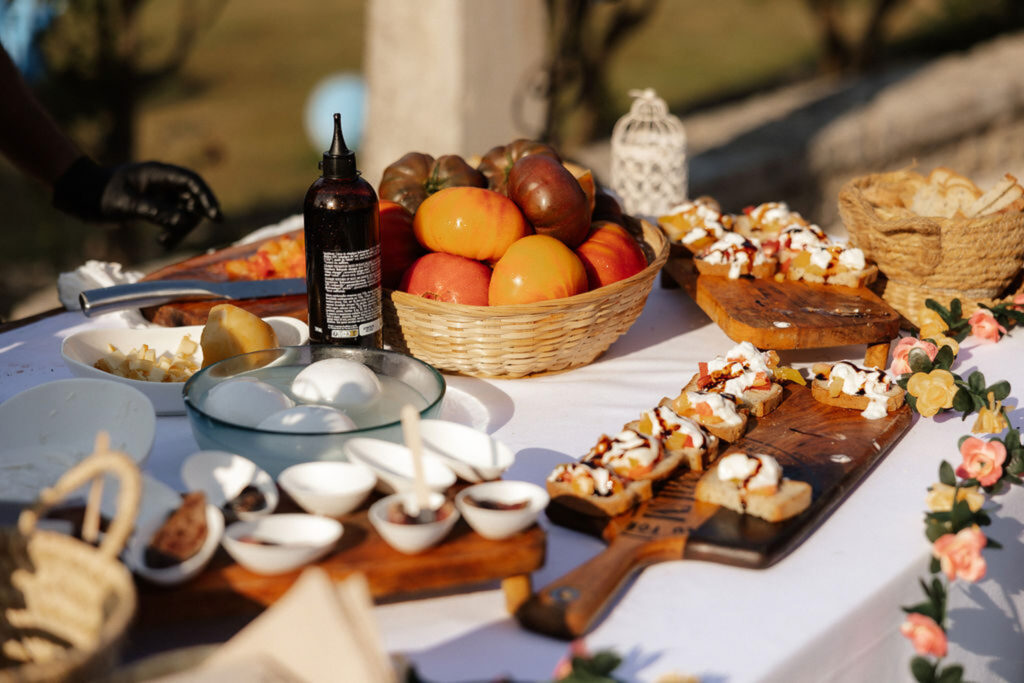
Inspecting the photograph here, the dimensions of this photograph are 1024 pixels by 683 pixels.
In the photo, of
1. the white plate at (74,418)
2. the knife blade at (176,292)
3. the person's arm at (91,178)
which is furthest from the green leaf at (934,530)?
the person's arm at (91,178)

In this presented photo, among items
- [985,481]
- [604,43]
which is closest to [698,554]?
[985,481]

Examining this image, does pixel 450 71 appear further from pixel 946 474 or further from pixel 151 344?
pixel 946 474

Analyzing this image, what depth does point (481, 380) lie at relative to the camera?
58.1 inches

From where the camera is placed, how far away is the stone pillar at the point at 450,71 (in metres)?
3.54

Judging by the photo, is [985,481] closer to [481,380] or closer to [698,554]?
[698,554]

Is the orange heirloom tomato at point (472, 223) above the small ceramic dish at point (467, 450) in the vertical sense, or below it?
above

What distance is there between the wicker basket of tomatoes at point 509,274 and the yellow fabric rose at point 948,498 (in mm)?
504

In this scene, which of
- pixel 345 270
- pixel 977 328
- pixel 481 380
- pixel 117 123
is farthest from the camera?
pixel 117 123

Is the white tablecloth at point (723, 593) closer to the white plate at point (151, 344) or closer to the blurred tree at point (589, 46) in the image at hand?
the white plate at point (151, 344)

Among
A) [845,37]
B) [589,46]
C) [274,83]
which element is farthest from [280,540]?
[274,83]

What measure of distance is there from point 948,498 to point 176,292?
1.14 metres

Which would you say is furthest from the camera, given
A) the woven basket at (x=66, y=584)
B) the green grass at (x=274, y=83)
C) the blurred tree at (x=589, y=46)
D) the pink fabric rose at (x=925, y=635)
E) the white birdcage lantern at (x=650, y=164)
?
the green grass at (x=274, y=83)

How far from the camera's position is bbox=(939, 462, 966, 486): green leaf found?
1123 millimetres

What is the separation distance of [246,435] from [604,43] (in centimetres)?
461
